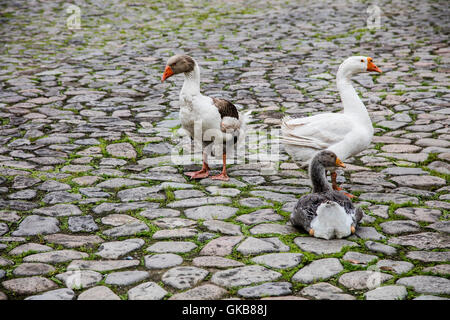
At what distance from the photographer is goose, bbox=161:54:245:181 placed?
6.05 m

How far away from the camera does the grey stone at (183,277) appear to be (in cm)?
388

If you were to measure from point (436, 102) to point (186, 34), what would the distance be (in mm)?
7569

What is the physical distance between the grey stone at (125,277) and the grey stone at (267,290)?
0.76 metres

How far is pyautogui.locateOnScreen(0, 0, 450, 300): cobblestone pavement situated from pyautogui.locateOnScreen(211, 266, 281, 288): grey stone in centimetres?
1

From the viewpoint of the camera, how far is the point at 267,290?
12.4 ft

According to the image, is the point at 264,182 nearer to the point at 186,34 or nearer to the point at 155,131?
the point at 155,131

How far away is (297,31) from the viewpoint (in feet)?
46.3

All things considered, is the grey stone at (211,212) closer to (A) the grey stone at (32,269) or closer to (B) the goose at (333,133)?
(B) the goose at (333,133)

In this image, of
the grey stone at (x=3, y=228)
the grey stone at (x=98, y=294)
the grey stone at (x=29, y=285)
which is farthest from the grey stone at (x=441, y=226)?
the grey stone at (x=3, y=228)

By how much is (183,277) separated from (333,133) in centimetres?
243

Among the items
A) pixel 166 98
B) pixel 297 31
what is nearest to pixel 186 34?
pixel 297 31

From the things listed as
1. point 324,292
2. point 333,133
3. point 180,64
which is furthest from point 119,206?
point 324,292

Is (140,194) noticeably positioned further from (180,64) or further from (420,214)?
(420,214)
